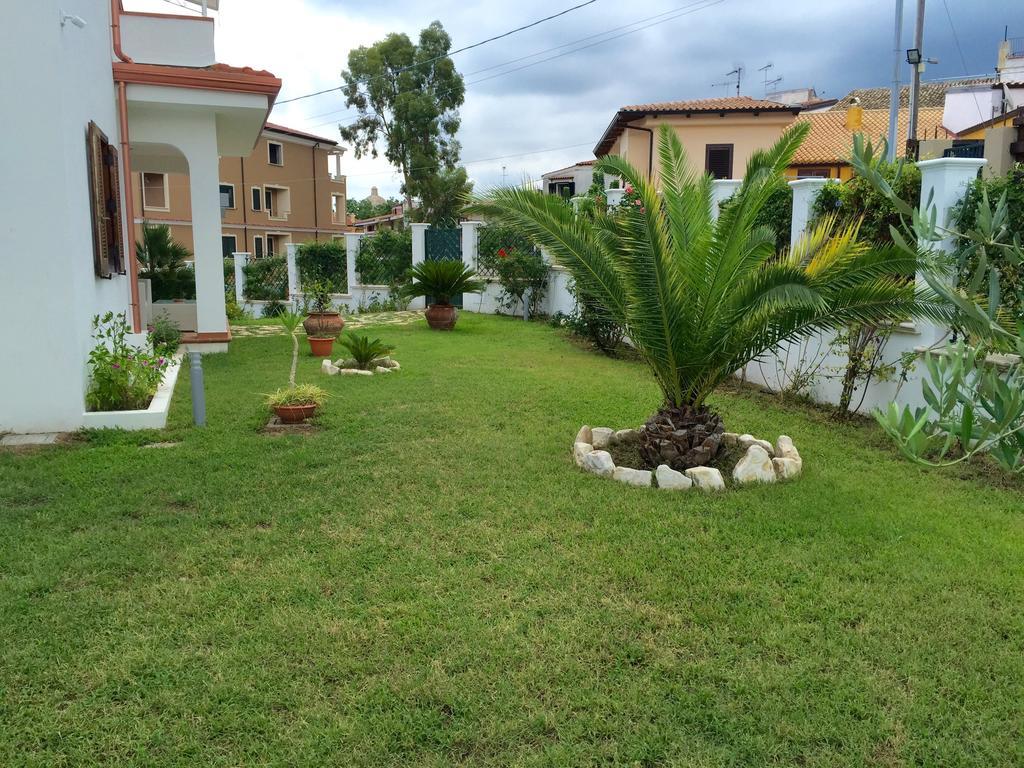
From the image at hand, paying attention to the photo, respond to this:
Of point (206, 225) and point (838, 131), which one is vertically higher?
point (838, 131)

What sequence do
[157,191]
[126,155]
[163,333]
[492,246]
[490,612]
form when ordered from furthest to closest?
[157,191] < [492,246] < [163,333] < [126,155] < [490,612]

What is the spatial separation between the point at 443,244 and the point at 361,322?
3957mm

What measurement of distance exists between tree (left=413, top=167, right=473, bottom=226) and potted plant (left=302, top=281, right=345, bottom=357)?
2449cm

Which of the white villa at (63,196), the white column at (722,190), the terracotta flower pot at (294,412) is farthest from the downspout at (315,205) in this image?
the terracotta flower pot at (294,412)

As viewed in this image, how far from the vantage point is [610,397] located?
27.2 feet

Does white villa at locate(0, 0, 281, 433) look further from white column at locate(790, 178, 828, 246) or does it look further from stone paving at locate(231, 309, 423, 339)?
white column at locate(790, 178, 828, 246)

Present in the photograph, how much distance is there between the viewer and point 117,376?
6.89 metres

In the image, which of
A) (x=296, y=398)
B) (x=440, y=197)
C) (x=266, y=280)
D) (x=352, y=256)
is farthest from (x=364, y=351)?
(x=440, y=197)

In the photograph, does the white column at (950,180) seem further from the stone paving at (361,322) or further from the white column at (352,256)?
the white column at (352,256)

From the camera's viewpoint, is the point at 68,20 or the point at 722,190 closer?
the point at 68,20

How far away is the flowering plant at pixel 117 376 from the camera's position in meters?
6.86

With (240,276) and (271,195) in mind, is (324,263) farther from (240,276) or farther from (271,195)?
(271,195)

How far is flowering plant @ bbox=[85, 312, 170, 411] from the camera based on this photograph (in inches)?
270

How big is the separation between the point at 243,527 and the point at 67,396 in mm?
3004
